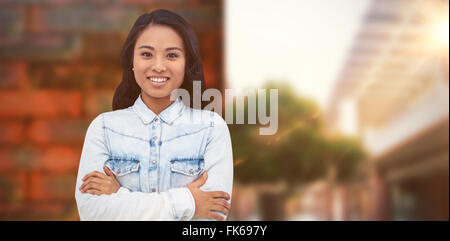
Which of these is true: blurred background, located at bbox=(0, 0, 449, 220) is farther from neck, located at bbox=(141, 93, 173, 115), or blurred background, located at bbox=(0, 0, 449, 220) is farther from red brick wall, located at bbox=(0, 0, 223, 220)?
neck, located at bbox=(141, 93, 173, 115)

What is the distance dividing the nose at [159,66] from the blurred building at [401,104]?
700 millimetres

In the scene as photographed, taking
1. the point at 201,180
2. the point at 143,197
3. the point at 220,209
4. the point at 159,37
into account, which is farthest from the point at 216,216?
the point at 159,37

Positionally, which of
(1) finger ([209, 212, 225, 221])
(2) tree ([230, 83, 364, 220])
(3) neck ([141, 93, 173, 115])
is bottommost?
(1) finger ([209, 212, 225, 221])

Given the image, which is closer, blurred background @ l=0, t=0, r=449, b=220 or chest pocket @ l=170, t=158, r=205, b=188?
chest pocket @ l=170, t=158, r=205, b=188

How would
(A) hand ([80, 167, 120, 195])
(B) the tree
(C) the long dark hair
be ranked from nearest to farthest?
1. (A) hand ([80, 167, 120, 195])
2. (C) the long dark hair
3. (B) the tree

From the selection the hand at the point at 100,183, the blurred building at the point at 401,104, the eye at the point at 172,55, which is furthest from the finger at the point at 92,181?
the blurred building at the point at 401,104

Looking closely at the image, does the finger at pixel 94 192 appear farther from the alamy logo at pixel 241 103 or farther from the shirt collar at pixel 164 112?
the alamy logo at pixel 241 103

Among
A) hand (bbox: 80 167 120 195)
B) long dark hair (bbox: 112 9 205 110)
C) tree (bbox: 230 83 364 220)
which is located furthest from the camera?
tree (bbox: 230 83 364 220)

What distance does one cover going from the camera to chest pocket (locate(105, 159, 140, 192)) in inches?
57.4

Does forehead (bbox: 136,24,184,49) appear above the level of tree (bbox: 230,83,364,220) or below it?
above

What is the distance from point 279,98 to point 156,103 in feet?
1.58

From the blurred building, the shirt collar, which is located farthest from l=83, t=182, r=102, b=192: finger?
the blurred building

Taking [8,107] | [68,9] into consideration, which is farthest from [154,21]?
[8,107]
